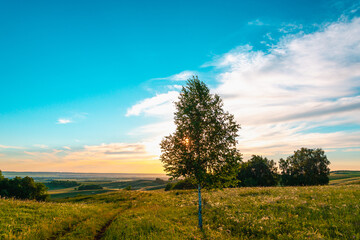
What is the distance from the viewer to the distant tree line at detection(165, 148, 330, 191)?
65812mm

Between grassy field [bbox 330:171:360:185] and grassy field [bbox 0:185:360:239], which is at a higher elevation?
grassy field [bbox 0:185:360:239]

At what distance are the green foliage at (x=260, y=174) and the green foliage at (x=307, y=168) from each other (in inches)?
225

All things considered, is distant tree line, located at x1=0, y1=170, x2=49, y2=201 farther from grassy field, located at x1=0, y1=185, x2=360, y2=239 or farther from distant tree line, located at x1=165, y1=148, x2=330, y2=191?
grassy field, located at x1=0, y1=185, x2=360, y2=239

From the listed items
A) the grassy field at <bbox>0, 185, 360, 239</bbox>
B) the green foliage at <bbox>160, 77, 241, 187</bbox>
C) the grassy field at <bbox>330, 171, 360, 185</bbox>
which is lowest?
the grassy field at <bbox>330, 171, 360, 185</bbox>

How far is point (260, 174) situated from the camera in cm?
7194

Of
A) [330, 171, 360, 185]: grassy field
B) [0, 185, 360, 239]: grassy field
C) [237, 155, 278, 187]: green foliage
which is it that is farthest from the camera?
[237, 155, 278, 187]: green foliage

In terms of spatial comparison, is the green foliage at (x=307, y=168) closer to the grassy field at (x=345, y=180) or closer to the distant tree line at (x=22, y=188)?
the grassy field at (x=345, y=180)

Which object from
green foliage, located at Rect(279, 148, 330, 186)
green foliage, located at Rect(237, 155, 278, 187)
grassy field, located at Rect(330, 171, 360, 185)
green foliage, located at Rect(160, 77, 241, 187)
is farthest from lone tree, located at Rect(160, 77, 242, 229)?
green foliage, located at Rect(279, 148, 330, 186)

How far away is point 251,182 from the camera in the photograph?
2731 inches

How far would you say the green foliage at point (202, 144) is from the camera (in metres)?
14.3

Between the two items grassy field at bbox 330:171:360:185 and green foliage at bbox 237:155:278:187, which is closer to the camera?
grassy field at bbox 330:171:360:185

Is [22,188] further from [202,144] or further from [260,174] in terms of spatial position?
[260,174]

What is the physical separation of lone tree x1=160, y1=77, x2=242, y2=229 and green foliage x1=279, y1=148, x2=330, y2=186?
69.6m

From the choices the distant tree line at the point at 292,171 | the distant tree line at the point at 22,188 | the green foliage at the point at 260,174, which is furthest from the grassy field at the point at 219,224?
the distant tree line at the point at 22,188
